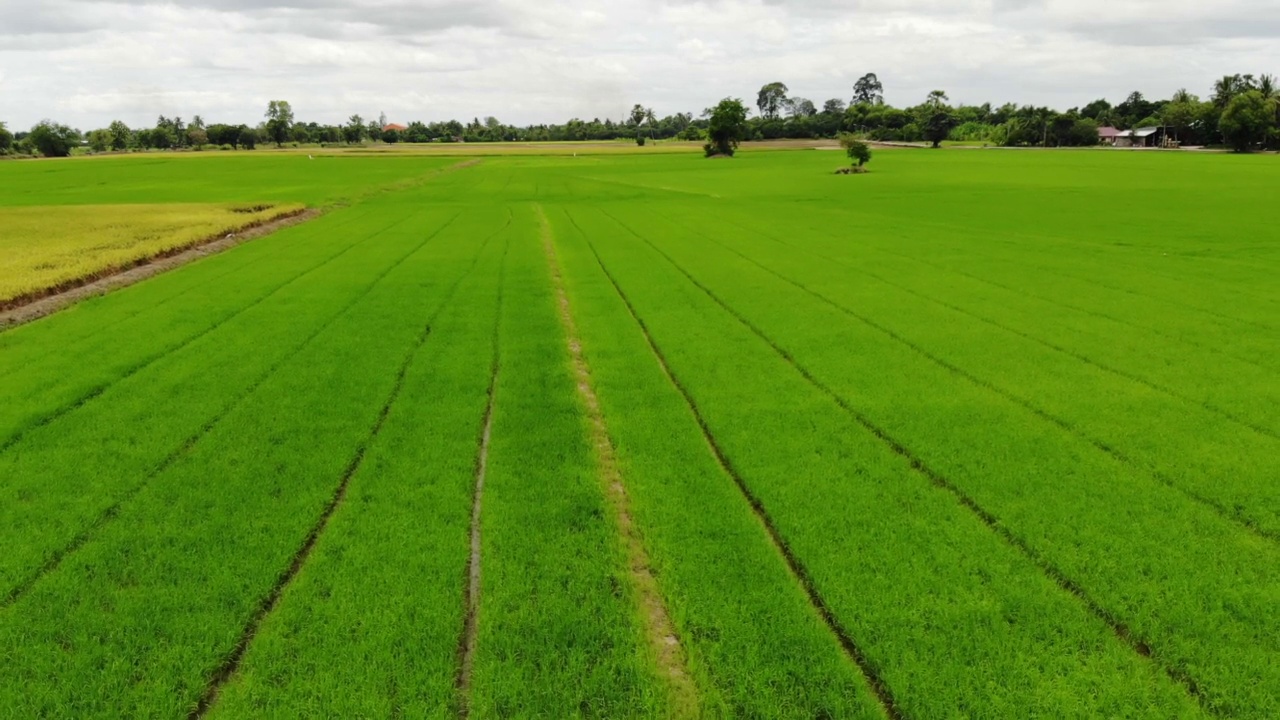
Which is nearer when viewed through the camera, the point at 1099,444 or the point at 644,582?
the point at 644,582

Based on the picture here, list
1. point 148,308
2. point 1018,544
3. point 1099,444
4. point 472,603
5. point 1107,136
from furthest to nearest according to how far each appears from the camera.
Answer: point 1107,136 < point 148,308 < point 1099,444 < point 1018,544 < point 472,603

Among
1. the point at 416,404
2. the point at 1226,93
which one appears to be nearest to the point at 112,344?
the point at 416,404

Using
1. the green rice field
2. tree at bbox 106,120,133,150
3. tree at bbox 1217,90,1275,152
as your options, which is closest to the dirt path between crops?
the green rice field

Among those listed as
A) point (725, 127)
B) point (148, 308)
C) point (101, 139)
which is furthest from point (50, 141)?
point (148, 308)

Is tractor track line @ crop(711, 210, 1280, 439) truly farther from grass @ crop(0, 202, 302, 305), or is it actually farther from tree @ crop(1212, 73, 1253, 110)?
tree @ crop(1212, 73, 1253, 110)

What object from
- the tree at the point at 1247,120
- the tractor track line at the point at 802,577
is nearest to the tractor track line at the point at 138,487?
the tractor track line at the point at 802,577

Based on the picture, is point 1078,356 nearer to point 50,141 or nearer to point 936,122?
point 936,122

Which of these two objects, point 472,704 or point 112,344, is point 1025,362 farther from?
point 112,344
